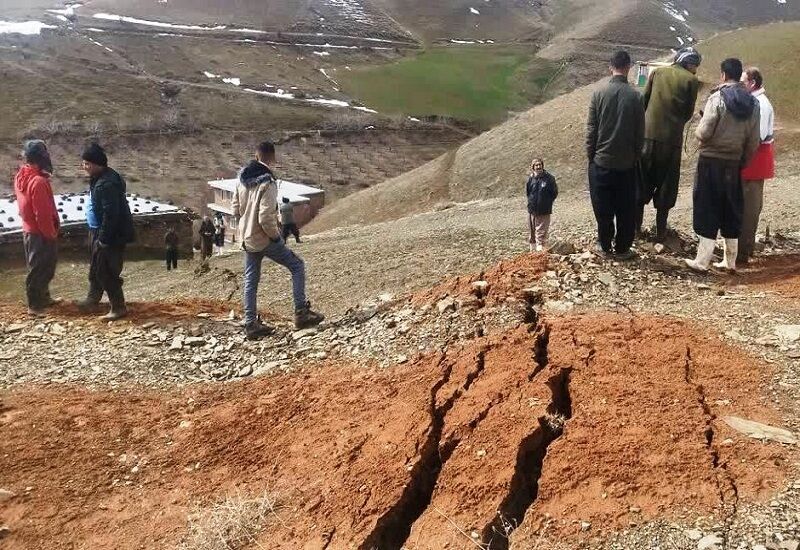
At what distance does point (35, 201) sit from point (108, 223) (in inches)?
44.8

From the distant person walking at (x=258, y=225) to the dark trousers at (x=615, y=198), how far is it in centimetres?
342

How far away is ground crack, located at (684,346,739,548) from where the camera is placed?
4242 millimetres

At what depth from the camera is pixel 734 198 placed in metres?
7.90

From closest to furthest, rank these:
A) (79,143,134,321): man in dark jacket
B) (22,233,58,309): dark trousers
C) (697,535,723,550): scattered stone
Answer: (697,535,723,550): scattered stone → (79,143,134,321): man in dark jacket → (22,233,58,309): dark trousers

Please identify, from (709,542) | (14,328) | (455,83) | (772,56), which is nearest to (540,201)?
(14,328)

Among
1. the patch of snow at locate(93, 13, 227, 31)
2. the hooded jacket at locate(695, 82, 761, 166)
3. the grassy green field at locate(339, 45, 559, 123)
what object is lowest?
the hooded jacket at locate(695, 82, 761, 166)

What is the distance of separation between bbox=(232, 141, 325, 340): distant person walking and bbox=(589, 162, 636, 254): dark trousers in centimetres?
342

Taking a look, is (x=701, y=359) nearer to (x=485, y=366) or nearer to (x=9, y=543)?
(x=485, y=366)

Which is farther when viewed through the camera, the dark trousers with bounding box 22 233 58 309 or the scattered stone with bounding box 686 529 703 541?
the dark trousers with bounding box 22 233 58 309

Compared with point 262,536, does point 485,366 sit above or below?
above

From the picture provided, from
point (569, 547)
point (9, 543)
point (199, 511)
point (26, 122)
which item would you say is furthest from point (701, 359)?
point (26, 122)

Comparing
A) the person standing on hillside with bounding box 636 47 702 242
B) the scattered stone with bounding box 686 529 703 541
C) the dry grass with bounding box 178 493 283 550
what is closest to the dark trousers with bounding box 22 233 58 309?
the dry grass with bounding box 178 493 283 550

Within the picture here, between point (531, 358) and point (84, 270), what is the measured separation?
69.7 feet

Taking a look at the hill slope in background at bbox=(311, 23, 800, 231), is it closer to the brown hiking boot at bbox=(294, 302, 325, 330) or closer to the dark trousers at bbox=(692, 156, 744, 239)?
the dark trousers at bbox=(692, 156, 744, 239)
